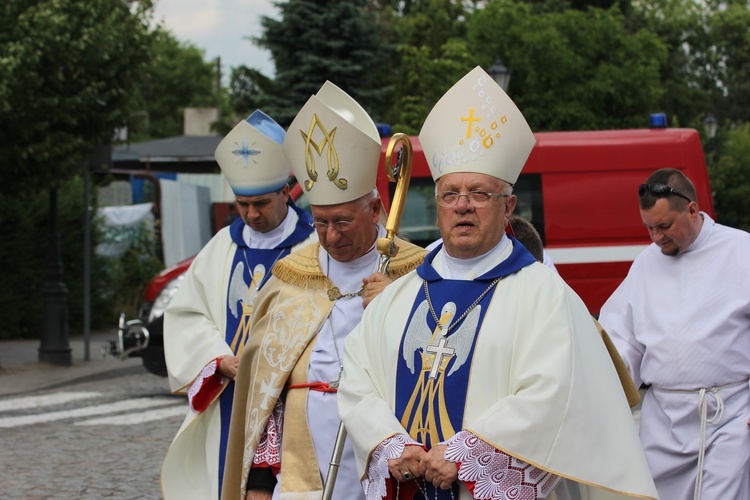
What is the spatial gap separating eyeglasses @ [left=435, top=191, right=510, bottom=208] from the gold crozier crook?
16.9 inches

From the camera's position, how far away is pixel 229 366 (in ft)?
17.6

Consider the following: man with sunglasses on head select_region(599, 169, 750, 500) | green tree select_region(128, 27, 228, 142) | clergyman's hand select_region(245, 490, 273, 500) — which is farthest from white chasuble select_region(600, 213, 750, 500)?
green tree select_region(128, 27, 228, 142)

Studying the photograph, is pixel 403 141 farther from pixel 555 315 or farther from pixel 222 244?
pixel 222 244

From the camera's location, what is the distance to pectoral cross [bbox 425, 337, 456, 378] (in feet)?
12.6

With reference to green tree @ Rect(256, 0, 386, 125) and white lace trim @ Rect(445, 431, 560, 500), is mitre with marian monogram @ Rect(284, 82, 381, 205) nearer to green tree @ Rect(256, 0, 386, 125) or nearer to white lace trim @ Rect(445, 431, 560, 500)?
white lace trim @ Rect(445, 431, 560, 500)

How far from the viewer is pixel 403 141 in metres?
4.50

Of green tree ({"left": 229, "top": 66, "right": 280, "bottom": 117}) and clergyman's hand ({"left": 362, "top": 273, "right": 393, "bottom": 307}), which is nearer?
clergyman's hand ({"left": 362, "top": 273, "right": 393, "bottom": 307})

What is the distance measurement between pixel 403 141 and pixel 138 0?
11.0 metres

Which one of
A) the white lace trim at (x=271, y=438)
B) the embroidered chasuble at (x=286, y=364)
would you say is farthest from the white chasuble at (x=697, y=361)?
the white lace trim at (x=271, y=438)

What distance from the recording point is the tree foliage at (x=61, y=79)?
1330 centimetres

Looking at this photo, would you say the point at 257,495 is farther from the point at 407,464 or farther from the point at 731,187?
the point at 731,187

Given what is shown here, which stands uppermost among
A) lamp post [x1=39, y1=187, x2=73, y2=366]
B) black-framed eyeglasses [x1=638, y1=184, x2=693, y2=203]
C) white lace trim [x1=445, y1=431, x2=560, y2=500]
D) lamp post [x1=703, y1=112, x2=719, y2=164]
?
lamp post [x1=703, y1=112, x2=719, y2=164]

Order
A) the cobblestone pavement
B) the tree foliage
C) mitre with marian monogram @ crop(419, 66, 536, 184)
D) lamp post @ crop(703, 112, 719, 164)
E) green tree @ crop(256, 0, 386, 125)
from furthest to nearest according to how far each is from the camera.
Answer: lamp post @ crop(703, 112, 719, 164)
green tree @ crop(256, 0, 386, 125)
the tree foliage
the cobblestone pavement
mitre with marian monogram @ crop(419, 66, 536, 184)

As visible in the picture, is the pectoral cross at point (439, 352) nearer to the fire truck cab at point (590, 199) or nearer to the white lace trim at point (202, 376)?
the white lace trim at point (202, 376)
